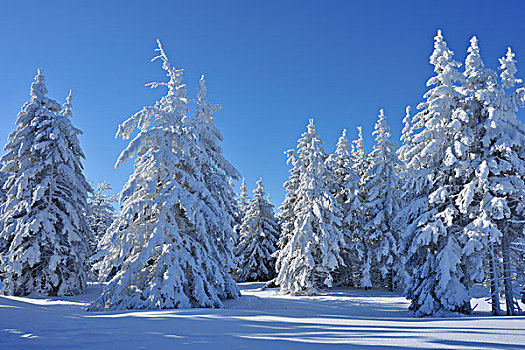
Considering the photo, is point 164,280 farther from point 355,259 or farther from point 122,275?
point 355,259

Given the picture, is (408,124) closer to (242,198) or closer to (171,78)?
(171,78)

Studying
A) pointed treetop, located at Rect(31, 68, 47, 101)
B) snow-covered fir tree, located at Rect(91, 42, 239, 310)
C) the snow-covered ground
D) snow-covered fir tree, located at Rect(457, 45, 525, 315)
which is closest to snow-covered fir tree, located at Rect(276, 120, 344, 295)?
snow-covered fir tree, located at Rect(91, 42, 239, 310)

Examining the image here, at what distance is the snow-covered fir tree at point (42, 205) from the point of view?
18906 millimetres

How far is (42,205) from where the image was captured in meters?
20.0

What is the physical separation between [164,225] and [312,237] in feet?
43.0

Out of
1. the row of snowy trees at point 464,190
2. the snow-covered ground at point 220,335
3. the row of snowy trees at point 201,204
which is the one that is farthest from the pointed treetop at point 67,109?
the row of snowy trees at point 464,190

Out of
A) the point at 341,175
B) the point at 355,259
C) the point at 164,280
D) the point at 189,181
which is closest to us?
the point at 164,280

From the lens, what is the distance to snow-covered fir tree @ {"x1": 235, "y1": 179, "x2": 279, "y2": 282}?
36.3 metres

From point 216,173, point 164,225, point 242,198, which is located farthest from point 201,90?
point 242,198

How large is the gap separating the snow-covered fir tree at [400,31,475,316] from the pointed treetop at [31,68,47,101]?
72.5 feet

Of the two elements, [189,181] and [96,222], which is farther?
[96,222]

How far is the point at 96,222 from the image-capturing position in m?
43.8

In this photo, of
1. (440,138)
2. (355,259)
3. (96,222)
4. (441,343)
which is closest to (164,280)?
(441,343)

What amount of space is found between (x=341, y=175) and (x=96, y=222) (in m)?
31.5
